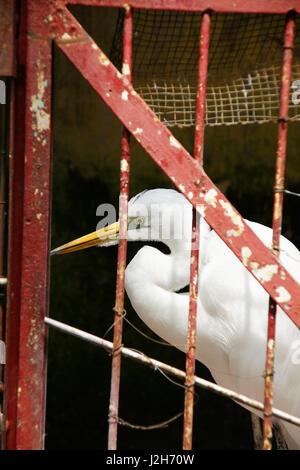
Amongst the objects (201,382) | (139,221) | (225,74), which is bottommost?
(201,382)

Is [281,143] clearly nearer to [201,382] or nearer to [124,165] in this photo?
[124,165]

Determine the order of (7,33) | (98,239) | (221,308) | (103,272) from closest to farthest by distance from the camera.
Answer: (7,33)
(221,308)
(98,239)
(103,272)

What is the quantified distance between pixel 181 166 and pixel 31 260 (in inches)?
11.2

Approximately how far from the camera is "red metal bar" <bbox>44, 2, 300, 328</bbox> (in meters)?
0.88

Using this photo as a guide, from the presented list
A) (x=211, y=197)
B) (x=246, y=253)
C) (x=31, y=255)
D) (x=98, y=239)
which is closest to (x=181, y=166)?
(x=211, y=197)

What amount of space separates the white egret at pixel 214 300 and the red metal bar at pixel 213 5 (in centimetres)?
64

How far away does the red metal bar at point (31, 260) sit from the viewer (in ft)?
2.92

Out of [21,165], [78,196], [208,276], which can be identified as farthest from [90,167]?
[21,165]

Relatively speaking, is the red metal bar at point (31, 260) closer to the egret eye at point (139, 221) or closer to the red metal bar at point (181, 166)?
the red metal bar at point (181, 166)

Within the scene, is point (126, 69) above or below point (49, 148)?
above

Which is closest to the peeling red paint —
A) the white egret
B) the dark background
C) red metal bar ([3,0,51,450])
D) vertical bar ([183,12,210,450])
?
vertical bar ([183,12,210,450])

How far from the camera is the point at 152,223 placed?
69.9 inches

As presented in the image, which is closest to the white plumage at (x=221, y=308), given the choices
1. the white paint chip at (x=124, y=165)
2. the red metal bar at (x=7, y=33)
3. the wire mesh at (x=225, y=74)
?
the wire mesh at (x=225, y=74)
